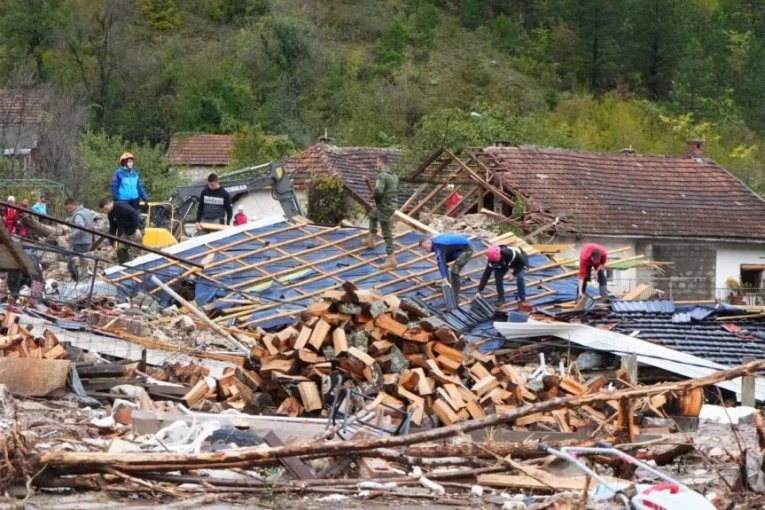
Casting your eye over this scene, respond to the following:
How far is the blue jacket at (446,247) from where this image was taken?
2011 centimetres

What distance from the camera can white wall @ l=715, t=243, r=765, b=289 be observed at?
108 ft

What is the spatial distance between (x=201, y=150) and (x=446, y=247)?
95.7ft

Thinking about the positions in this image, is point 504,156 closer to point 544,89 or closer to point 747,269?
point 747,269

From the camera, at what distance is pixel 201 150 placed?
159 ft

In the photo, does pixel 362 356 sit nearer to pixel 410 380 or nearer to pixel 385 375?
pixel 385 375

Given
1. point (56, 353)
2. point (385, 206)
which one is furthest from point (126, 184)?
point (56, 353)

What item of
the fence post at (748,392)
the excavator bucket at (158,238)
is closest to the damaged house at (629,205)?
the excavator bucket at (158,238)

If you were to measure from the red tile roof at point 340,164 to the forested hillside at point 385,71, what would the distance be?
4.12 m

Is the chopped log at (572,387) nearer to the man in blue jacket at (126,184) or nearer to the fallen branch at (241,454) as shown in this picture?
the fallen branch at (241,454)

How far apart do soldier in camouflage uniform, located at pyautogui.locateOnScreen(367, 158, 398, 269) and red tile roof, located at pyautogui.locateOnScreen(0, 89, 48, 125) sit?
20.6m

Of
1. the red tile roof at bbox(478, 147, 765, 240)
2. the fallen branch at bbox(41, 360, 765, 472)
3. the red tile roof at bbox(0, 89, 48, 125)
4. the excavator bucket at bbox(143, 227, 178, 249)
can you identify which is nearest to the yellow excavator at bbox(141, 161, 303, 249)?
the excavator bucket at bbox(143, 227, 178, 249)

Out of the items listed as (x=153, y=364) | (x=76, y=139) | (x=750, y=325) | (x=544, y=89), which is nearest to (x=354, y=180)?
(x=76, y=139)

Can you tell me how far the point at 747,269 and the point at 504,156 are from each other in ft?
19.6

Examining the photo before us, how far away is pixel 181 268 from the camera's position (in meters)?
21.1
